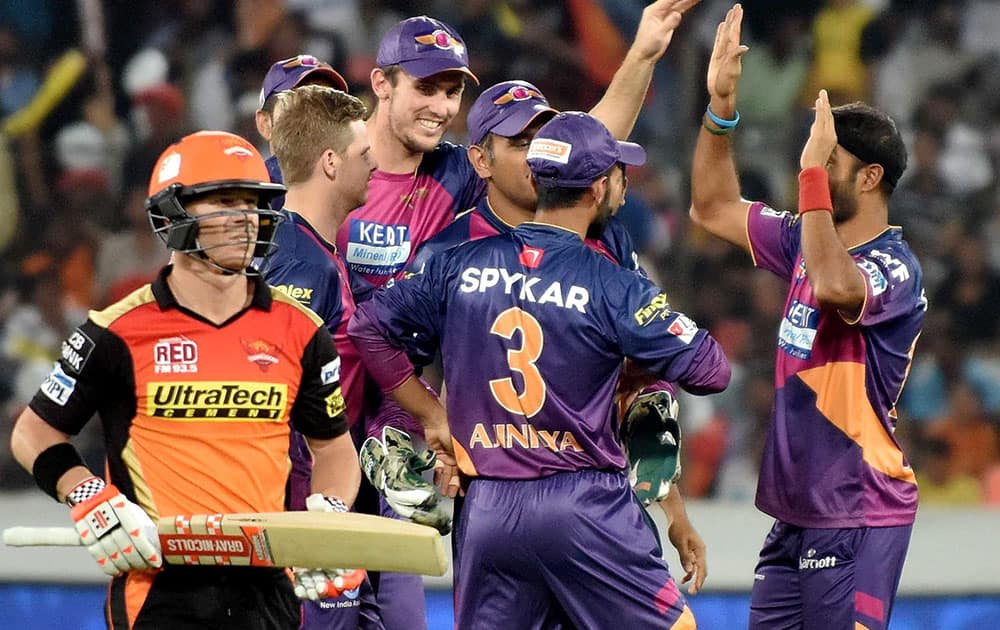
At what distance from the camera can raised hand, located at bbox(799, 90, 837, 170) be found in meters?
4.64

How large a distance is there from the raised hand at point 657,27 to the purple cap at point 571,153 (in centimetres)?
103

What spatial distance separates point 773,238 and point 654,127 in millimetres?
4456

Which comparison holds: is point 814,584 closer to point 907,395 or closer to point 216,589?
point 216,589

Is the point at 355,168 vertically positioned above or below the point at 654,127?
above

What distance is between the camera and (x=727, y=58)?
5.07 metres

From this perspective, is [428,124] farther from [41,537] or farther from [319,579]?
[41,537]

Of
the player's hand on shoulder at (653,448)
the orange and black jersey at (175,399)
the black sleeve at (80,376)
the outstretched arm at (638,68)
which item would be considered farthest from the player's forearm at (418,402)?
the outstretched arm at (638,68)

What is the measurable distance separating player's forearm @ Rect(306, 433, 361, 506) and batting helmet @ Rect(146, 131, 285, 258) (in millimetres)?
534

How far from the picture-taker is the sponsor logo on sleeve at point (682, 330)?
13.8ft

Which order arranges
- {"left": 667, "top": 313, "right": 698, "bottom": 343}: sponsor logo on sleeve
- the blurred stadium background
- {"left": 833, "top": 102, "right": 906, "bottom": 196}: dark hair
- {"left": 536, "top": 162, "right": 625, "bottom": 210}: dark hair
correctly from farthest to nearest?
the blurred stadium background → {"left": 833, "top": 102, "right": 906, "bottom": 196}: dark hair → {"left": 536, "top": 162, "right": 625, "bottom": 210}: dark hair → {"left": 667, "top": 313, "right": 698, "bottom": 343}: sponsor logo on sleeve

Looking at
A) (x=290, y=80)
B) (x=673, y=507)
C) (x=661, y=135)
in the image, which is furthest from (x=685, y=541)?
→ (x=661, y=135)

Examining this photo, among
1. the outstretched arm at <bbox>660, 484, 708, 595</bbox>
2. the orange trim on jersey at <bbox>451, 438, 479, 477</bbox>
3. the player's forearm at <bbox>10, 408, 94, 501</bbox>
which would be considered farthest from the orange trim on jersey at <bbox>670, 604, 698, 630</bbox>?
the player's forearm at <bbox>10, 408, 94, 501</bbox>

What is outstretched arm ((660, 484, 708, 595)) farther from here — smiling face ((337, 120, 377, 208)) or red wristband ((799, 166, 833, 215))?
smiling face ((337, 120, 377, 208))

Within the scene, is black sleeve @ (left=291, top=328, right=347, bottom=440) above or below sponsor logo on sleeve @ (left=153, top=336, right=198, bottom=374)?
below
